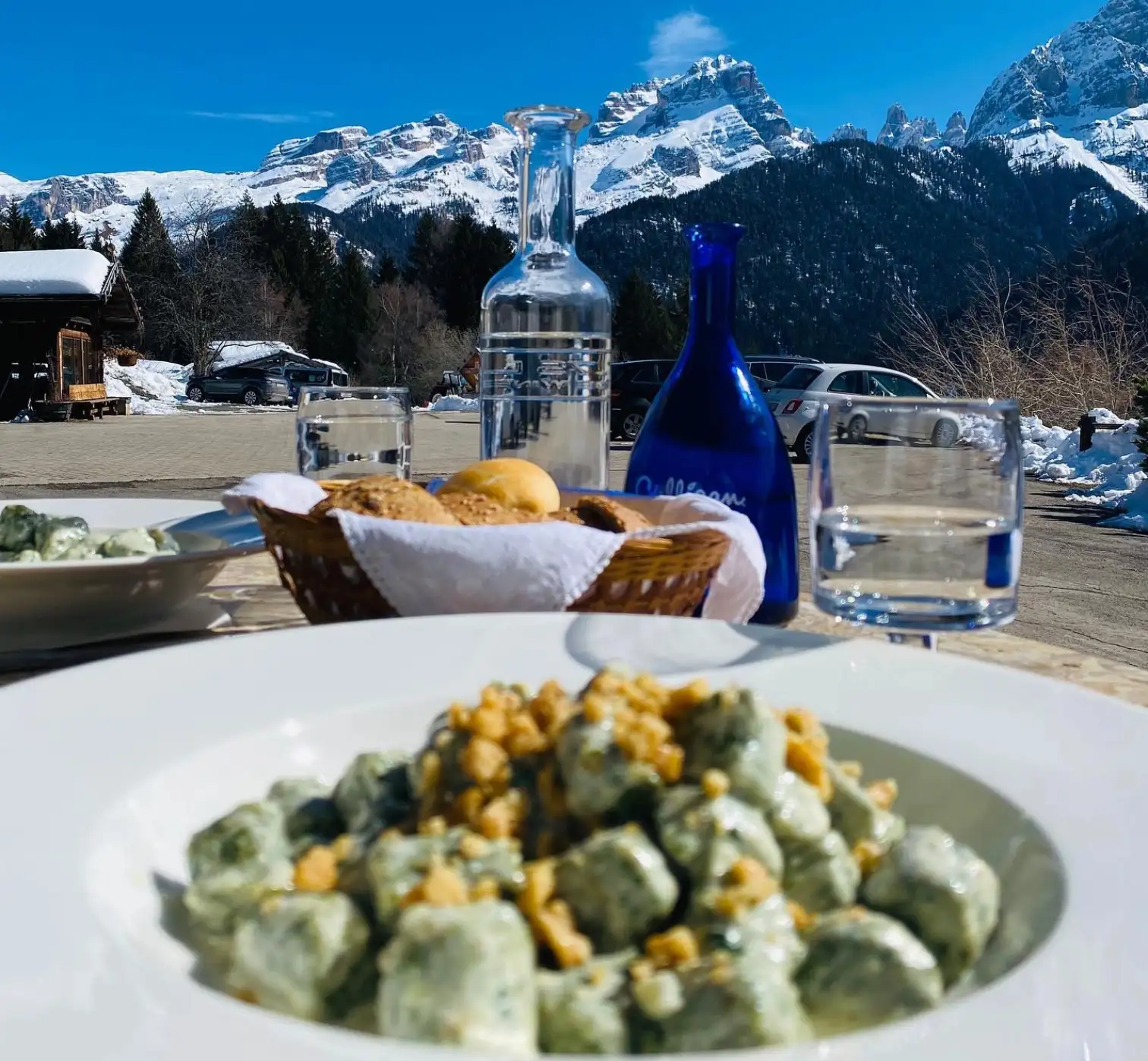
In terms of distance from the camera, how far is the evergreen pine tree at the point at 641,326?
159ft

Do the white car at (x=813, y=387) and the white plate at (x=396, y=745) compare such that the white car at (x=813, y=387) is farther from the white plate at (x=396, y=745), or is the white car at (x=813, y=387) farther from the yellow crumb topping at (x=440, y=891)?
the yellow crumb topping at (x=440, y=891)

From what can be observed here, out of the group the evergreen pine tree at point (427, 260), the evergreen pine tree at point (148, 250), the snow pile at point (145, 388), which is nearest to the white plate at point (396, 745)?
the snow pile at point (145, 388)

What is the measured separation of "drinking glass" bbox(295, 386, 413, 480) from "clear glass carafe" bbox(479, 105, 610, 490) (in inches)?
6.8

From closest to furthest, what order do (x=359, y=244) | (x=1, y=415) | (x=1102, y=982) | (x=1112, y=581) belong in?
(x=1102, y=982) < (x=1112, y=581) < (x=1, y=415) < (x=359, y=244)

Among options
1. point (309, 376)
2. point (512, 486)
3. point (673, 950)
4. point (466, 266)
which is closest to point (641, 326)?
point (466, 266)

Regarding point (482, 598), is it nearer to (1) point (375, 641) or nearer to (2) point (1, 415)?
(1) point (375, 641)

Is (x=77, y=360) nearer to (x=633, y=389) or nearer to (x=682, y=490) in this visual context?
(x=633, y=389)

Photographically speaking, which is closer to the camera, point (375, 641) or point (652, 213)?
point (375, 641)

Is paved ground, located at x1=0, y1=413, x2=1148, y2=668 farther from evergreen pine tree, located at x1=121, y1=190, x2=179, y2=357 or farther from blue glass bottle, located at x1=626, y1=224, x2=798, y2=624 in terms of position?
evergreen pine tree, located at x1=121, y1=190, x2=179, y2=357

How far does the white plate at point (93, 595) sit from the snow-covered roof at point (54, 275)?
78.7ft

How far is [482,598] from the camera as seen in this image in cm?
130

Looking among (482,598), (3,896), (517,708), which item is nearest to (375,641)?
(482,598)

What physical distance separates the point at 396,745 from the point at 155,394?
3522 cm

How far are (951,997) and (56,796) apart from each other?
2.01 ft
